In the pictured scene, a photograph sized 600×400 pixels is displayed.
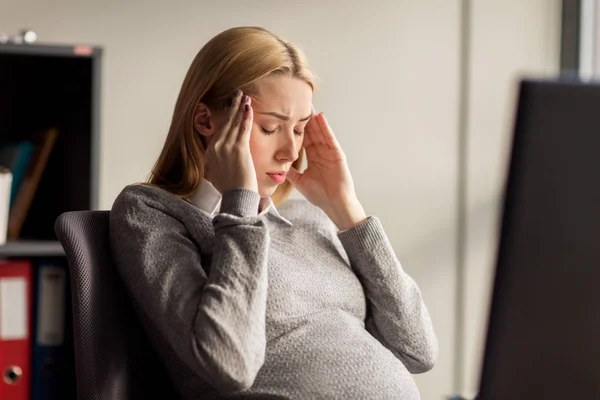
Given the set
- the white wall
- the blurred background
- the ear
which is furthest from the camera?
the white wall

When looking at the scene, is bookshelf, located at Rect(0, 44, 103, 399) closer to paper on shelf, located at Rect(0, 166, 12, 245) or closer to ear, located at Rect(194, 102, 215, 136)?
paper on shelf, located at Rect(0, 166, 12, 245)

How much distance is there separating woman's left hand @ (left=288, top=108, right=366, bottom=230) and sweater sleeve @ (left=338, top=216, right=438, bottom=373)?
6 centimetres

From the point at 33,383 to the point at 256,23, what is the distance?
128cm

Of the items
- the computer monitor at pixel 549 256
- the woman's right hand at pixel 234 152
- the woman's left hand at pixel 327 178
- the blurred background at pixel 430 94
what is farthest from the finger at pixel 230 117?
the blurred background at pixel 430 94

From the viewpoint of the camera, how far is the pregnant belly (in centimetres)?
132

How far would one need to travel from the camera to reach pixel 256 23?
261cm

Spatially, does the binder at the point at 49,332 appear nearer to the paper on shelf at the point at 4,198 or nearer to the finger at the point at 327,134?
the paper on shelf at the point at 4,198

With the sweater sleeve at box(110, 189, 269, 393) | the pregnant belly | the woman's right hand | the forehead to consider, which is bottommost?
the pregnant belly

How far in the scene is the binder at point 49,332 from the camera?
1.89 m

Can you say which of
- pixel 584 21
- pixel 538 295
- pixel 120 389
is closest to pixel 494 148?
pixel 584 21

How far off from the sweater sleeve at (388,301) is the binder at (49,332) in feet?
2.34

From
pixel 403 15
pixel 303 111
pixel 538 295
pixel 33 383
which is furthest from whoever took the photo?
pixel 403 15

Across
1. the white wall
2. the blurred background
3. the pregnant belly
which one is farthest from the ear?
the white wall

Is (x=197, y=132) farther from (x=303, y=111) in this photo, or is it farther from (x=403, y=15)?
(x=403, y=15)
